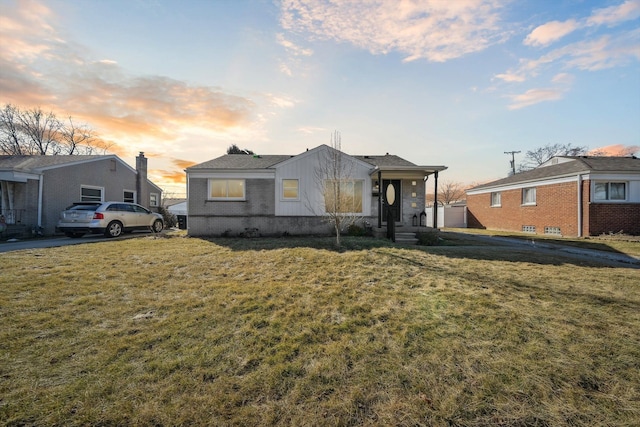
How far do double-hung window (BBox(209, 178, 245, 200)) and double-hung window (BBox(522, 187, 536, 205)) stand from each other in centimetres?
1826

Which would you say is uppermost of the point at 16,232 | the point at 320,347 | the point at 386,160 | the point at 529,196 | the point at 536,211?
the point at 386,160

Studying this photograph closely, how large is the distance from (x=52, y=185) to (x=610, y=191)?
30773mm

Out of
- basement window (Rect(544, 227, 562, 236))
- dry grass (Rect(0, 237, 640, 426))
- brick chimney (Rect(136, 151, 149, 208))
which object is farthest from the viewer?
brick chimney (Rect(136, 151, 149, 208))

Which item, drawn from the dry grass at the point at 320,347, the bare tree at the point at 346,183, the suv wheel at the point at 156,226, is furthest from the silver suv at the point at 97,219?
the bare tree at the point at 346,183

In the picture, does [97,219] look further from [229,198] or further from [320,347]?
[320,347]

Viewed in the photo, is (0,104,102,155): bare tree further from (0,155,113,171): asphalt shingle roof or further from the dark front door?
the dark front door

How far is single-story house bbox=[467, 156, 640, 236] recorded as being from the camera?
47.0ft

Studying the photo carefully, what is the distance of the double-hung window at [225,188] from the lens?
1378cm

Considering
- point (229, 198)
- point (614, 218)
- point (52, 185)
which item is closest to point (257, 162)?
point (229, 198)

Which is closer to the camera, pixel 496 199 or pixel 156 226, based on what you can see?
pixel 156 226

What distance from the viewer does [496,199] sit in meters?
21.7

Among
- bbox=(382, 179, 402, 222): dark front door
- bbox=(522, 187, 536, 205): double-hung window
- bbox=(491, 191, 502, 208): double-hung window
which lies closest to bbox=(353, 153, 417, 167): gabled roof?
bbox=(382, 179, 402, 222): dark front door

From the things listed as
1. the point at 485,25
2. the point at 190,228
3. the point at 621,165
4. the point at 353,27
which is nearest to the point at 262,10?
the point at 353,27

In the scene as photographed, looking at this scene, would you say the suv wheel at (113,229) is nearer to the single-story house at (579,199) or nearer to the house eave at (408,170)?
the house eave at (408,170)
